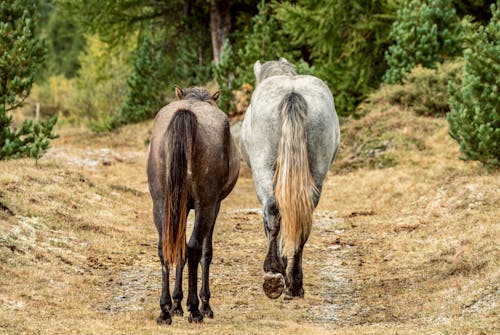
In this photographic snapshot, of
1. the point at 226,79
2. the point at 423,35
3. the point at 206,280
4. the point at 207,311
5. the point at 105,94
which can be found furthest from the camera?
the point at 105,94

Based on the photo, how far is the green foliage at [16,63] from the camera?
1429 centimetres

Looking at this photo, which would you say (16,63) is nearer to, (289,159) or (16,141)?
(16,141)

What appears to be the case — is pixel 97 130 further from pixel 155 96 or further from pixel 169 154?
pixel 169 154

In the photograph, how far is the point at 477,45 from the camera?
507 inches

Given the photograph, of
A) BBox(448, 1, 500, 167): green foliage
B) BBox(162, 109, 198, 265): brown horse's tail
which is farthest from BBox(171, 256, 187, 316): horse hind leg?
BBox(448, 1, 500, 167): green foliage

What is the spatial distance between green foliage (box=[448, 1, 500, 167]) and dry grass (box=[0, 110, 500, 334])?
65 centimetres

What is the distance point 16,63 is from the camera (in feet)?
47.3

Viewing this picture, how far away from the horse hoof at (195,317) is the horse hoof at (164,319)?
27cm

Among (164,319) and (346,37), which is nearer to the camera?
(164,319)

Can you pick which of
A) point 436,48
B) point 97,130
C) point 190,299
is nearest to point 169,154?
point 190,299

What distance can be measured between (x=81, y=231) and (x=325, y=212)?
539 cm

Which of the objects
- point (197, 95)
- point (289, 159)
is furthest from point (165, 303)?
point (197, 95)

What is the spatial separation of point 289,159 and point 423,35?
45.1ft

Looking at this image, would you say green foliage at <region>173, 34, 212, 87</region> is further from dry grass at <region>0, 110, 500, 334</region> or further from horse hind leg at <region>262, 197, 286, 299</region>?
horse hind leg at <region>262, 197, 286, 299</region>
